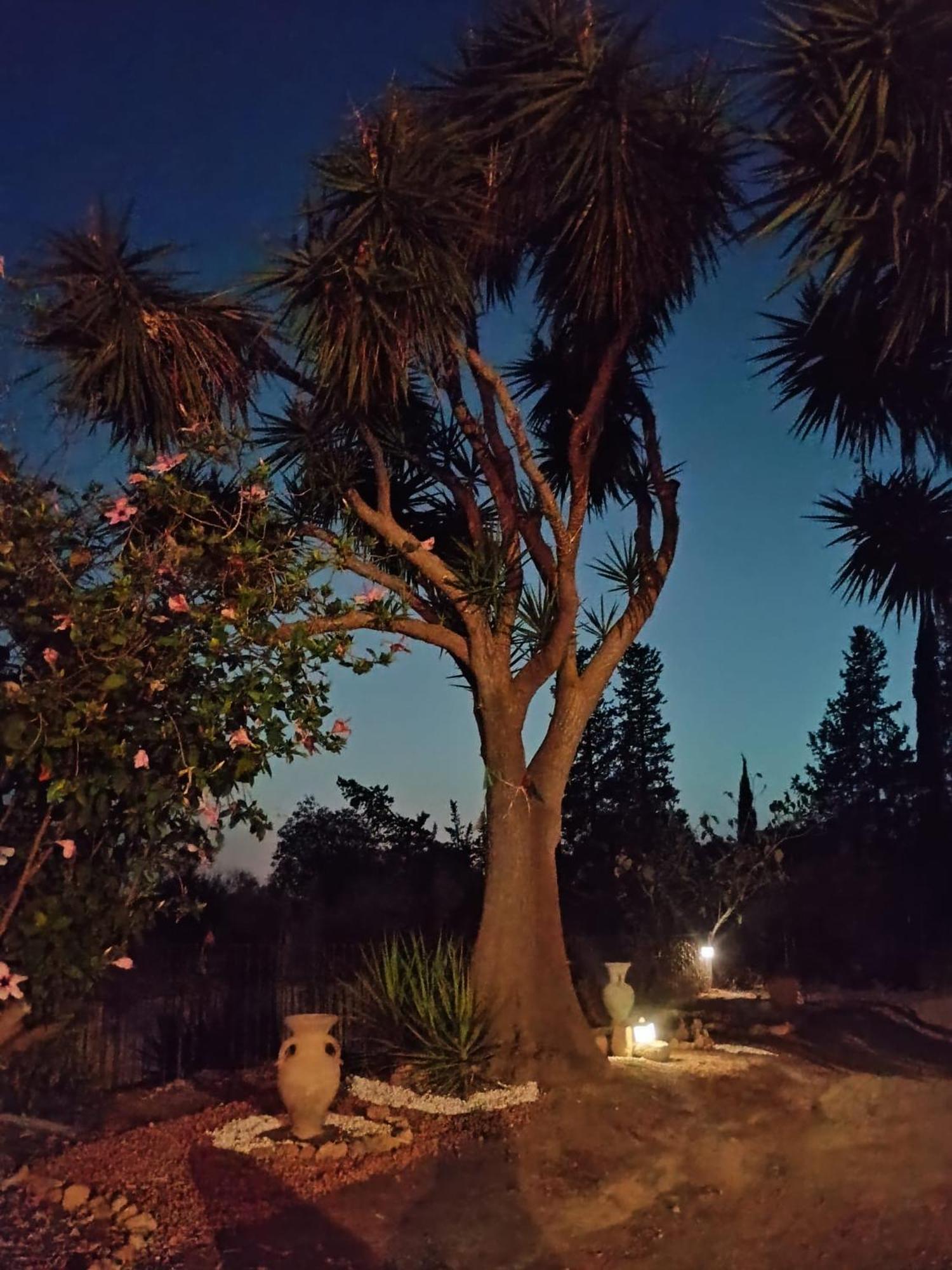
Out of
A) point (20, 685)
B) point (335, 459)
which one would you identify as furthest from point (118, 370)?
point (20, 685)

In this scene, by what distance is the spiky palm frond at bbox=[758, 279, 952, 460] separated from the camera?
9.19 metres

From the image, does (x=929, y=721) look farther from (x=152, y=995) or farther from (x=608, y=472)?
(x=152, y=995)

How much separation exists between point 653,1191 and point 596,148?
19.3ft

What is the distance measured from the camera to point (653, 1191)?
581cm

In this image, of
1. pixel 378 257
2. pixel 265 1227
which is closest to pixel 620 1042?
pixel 265 1227

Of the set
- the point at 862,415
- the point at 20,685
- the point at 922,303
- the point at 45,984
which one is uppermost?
the point at 862,415

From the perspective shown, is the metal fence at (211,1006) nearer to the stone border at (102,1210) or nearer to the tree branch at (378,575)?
the tree branch at (378,575)

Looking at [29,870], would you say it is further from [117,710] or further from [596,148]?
[596,148]

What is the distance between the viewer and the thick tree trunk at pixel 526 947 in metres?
7.79

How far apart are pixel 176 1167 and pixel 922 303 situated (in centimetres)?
595

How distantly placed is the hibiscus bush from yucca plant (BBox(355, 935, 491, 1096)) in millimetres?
1883

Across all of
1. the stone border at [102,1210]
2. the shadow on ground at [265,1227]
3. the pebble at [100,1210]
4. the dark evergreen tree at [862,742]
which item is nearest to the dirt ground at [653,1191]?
the shadow on ground at [265,1227]

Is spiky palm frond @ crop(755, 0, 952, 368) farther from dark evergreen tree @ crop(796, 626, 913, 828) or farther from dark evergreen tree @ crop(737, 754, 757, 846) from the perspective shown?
dark evergreen tree @ crop(796, 626, 913, 828)

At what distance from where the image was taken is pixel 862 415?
952cm
